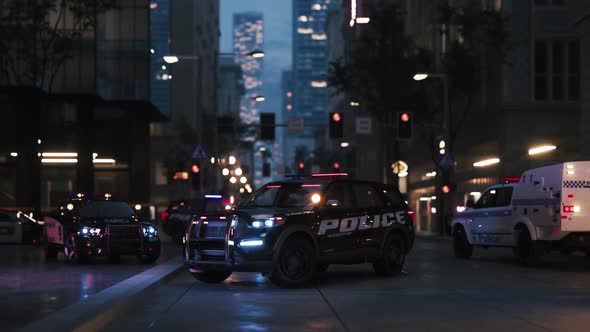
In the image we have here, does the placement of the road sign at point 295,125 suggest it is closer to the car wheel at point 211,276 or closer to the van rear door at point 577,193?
the van rear door at point 577,193

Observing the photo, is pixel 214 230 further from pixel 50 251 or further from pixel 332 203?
pixel 50 251

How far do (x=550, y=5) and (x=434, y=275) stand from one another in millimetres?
26843

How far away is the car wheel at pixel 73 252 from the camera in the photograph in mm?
22438

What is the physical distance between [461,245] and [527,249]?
4041mm

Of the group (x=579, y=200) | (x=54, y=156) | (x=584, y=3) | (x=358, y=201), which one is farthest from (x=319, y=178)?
(x=54, y=156)

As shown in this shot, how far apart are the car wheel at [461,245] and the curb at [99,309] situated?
11.1m

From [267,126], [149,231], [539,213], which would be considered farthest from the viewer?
[267,126]

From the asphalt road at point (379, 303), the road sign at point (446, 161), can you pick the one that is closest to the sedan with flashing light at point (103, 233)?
the asphalt road at point (379, 303)

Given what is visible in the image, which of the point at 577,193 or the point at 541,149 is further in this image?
the point at 541,149

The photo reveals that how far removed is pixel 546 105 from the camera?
4331cm

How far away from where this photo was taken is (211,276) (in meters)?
17.7

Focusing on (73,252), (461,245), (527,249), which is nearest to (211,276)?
(73,252)

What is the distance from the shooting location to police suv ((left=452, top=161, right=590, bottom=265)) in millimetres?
20484

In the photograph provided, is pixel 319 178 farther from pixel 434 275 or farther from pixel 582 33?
pixel 582 33
